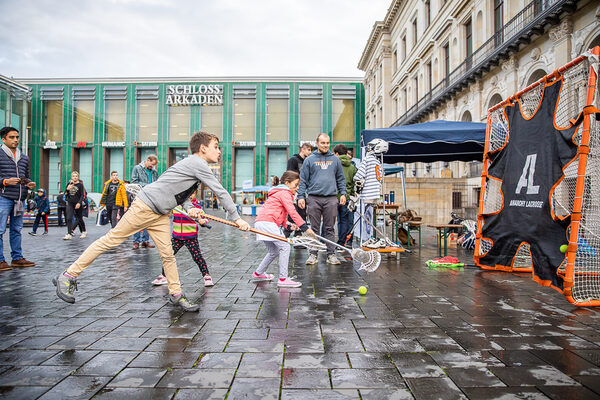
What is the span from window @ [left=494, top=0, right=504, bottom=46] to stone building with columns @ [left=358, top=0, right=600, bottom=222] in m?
0.05

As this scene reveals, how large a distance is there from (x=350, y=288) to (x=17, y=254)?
5.16m

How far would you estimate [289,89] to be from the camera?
45.4 metres

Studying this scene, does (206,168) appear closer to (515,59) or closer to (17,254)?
(17,254)

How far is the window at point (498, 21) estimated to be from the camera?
19500 millimetres

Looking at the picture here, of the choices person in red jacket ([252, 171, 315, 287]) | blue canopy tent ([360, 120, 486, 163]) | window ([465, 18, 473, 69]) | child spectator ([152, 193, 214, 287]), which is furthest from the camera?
window ([465, 18, 473, 69])

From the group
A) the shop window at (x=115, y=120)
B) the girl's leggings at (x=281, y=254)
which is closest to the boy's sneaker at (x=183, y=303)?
the girl's leggings at (x=281, y=254)

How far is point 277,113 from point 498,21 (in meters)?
28.1

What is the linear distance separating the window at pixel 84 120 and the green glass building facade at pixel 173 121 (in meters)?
0.10

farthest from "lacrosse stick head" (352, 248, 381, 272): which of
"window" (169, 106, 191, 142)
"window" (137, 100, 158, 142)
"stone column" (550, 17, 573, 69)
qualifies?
"window" (137, 100, 158, 142)

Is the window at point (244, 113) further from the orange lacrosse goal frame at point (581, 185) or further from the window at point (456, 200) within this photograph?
the orange lacrosse goal frame at point (581, 185)

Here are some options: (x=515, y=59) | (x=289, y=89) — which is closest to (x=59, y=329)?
(x=515, y=59)

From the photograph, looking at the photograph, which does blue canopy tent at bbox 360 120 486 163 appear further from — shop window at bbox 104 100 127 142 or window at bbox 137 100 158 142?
shop window at bbox 104 100 127 142

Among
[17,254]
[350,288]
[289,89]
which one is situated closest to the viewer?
[350,288]

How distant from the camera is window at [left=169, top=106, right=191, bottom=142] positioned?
4534 centimetres
